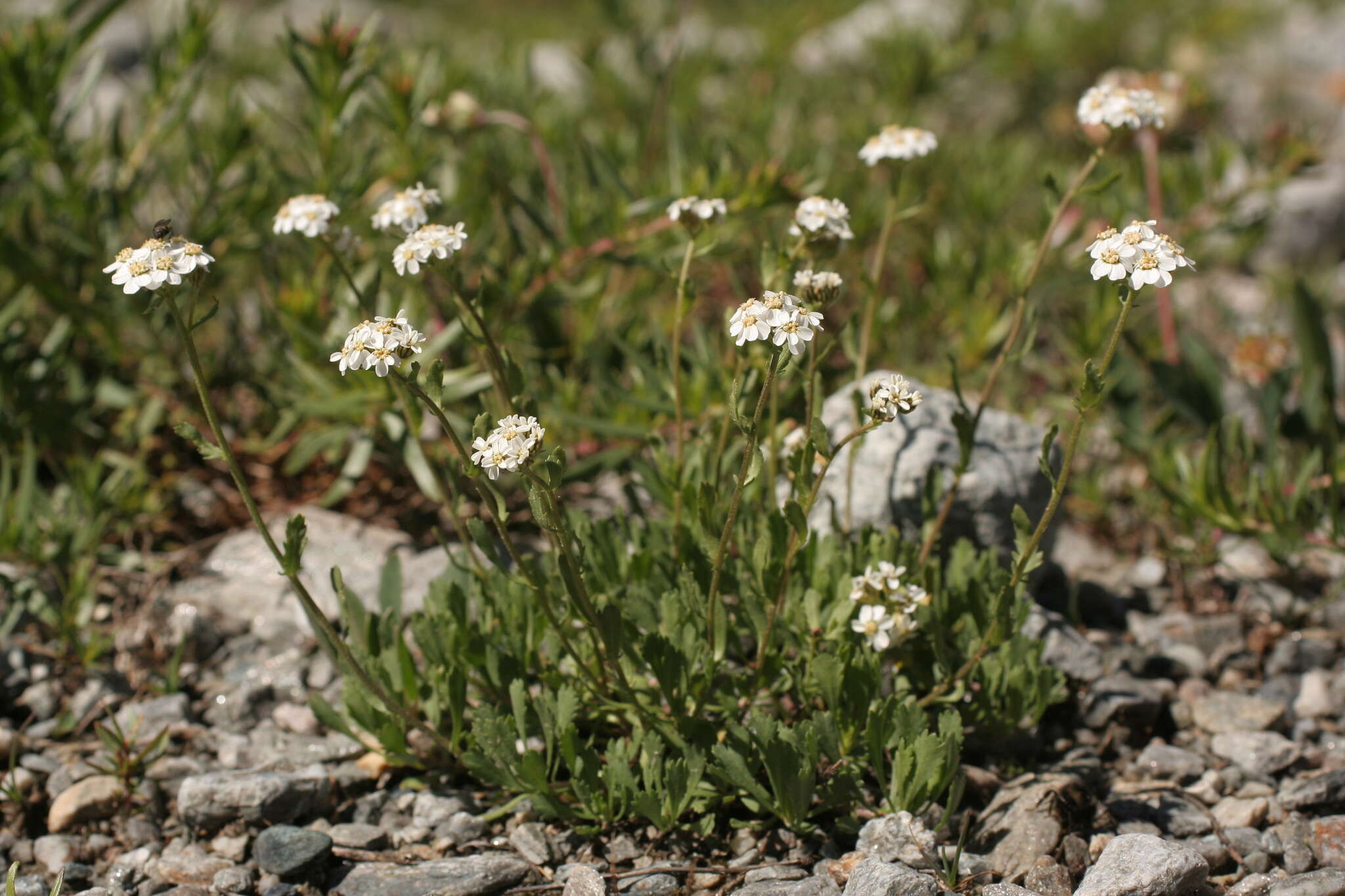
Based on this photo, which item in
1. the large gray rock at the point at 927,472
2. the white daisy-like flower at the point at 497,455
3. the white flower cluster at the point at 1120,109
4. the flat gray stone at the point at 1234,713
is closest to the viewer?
the white daisy-like flower at the point at 497,455

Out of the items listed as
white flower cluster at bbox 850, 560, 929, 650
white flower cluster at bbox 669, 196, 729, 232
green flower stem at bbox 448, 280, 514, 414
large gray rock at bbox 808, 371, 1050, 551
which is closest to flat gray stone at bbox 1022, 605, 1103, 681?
large gray rock at bbox 808, 371, 1050, 551

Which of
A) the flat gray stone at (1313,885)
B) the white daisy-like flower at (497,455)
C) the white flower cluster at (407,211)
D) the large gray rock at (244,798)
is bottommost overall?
the flat gray stone at (1313,885)

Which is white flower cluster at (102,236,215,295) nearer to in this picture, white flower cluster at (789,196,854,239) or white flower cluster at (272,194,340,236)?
white flower cluster at (272,194,340,236)

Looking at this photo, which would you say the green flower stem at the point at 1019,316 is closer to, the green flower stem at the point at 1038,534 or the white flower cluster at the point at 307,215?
the green flower stem at the point at 1038,534

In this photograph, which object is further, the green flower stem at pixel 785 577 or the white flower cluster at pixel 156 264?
the green flower stem at pixel 785 577

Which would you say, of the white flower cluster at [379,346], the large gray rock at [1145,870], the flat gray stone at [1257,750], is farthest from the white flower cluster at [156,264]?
the flat gray stone at [1257,750]

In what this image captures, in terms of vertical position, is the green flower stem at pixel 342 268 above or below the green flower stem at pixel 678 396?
above

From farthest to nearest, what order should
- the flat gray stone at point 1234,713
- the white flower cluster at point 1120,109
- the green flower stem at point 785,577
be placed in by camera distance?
the flat gray stone at point 1234,713 → the white flower cluster at point 1120,109 → the green flower stem at point 785,577

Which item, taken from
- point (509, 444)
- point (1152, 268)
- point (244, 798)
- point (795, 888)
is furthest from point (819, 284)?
point (244, 798)
